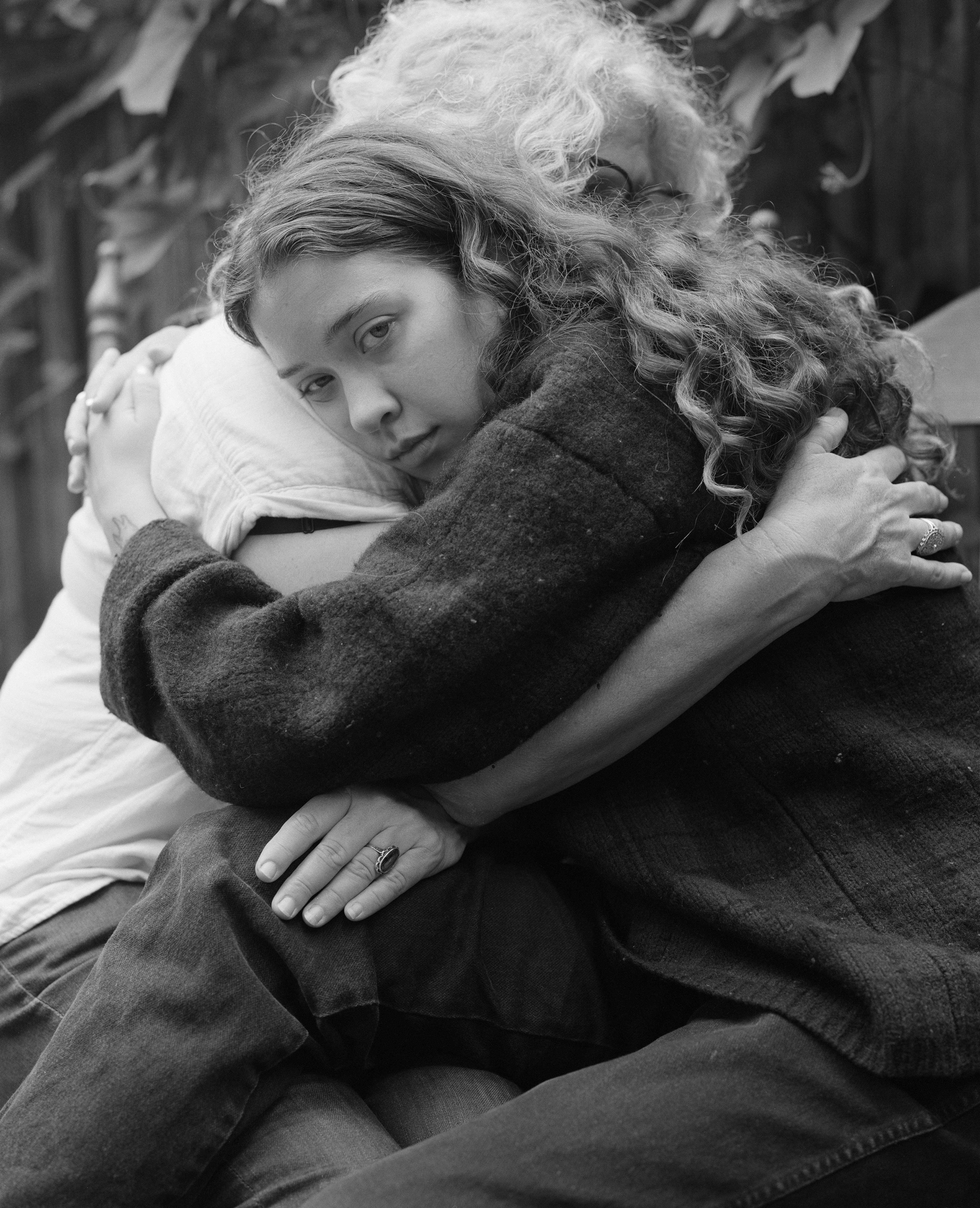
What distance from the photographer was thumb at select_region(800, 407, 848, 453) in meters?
1.49

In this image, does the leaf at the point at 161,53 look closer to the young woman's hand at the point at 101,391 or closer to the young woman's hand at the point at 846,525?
the young woman's hand at the point at 101,391

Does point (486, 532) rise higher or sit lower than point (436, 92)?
lower

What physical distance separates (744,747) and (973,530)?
1.30 m

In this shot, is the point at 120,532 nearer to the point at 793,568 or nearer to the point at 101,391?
the point at 101,391

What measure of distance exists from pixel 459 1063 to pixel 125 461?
854 millimetres

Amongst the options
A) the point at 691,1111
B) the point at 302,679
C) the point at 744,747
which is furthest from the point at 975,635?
the point at 302,679

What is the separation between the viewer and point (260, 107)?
9.36ft

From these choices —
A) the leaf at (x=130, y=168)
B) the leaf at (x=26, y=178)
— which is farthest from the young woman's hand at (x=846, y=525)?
the leaf at (x=26, y=178)

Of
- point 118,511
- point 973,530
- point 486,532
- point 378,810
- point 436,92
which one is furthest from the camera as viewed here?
point 973,530

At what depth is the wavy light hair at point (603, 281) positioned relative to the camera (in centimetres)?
141

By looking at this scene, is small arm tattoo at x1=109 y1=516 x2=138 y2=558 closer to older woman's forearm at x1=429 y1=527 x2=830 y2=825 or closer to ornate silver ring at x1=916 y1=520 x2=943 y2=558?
older woman's forearm at x1=429 y1=527 x2=830 y2=825

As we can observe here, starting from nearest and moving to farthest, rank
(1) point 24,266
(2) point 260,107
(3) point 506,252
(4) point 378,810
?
1. (4) point 378,810
2. (3) point 506,252
3. (2) point 260,107
4. (1) point 24,266

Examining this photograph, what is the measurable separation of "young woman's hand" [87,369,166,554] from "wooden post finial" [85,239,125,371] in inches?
50.6

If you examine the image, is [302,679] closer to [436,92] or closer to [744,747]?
[744,747]
